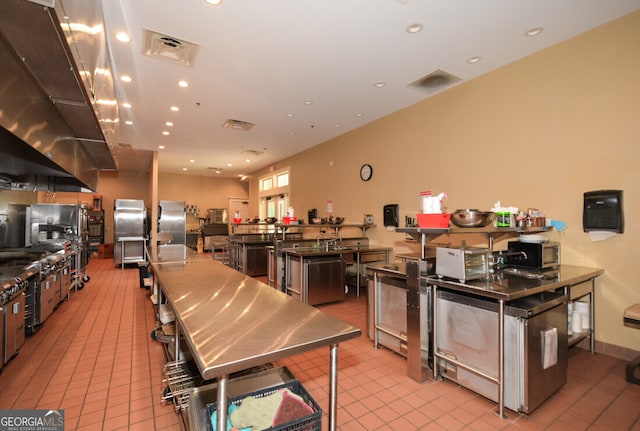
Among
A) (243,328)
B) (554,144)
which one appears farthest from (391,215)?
(243,328)

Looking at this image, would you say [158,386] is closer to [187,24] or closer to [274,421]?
[274,421]

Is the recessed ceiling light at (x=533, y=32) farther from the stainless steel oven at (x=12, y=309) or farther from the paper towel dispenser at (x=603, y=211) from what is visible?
the stainless steel oven at (x=12, y=309)

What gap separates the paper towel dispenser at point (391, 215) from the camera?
507 cm

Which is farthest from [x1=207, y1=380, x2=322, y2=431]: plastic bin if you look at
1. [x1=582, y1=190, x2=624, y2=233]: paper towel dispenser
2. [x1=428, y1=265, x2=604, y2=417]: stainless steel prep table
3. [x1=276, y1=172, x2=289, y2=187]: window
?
[x1=276, y1=172, x2=289, y2=187]: window

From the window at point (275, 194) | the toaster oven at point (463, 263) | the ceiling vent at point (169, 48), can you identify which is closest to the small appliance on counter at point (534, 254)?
the toaster oven at point (463, 263)

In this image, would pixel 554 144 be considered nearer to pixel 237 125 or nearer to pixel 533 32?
pixel 533 32

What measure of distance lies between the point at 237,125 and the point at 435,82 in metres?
3.77

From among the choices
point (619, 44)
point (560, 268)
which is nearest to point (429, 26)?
point (619, 44)

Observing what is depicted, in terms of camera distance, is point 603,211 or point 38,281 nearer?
point 603,211

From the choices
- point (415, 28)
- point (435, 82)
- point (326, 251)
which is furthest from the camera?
point (326, 251)

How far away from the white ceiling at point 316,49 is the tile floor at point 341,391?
3268 mm

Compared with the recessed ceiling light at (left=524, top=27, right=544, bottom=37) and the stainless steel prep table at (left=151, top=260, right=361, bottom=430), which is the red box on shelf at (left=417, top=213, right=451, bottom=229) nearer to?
the stainless steel prep table at (left=151, top=260, right=361, bottom=430)

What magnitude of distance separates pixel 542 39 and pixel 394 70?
5.12ft

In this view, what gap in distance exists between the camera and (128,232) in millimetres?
8078
